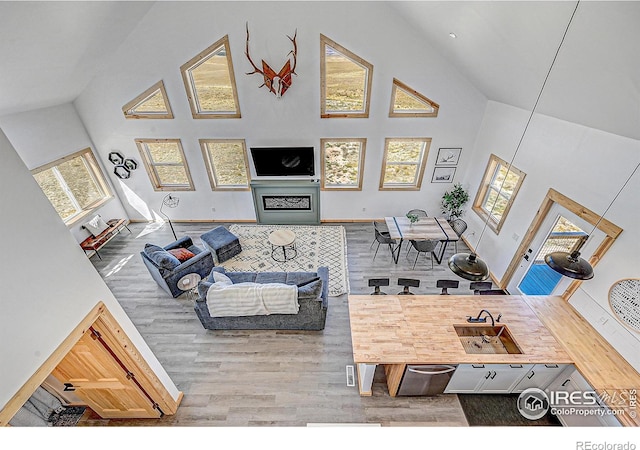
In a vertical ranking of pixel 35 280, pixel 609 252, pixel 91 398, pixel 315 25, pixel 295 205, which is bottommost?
pixel 91 398

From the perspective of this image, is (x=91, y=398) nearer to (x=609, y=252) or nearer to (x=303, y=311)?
(x=303, y=311)

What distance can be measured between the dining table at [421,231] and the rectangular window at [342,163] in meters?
1.40

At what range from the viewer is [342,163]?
6.83 meters

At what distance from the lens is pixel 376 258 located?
637 centimetres

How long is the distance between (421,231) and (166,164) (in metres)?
6.32

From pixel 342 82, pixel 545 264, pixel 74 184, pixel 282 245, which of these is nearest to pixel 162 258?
pixel 282 245

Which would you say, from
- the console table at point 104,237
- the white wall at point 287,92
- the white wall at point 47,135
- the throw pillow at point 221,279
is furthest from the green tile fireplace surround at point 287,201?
the white wall at point 47,135

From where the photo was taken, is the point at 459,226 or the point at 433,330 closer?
the point at 433,330

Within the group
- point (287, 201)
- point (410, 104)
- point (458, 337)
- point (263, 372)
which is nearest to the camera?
point (458, 337)

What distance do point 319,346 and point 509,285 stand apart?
12.5ft

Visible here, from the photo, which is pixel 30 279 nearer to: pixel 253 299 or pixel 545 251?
pixel 253 299

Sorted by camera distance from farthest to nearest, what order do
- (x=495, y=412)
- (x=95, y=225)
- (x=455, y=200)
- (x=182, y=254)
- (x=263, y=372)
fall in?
(x=455, y=200)
(x=95, y=225)
(x=182, y=254)
(x=263, y=372)
(x=495, y=412)
